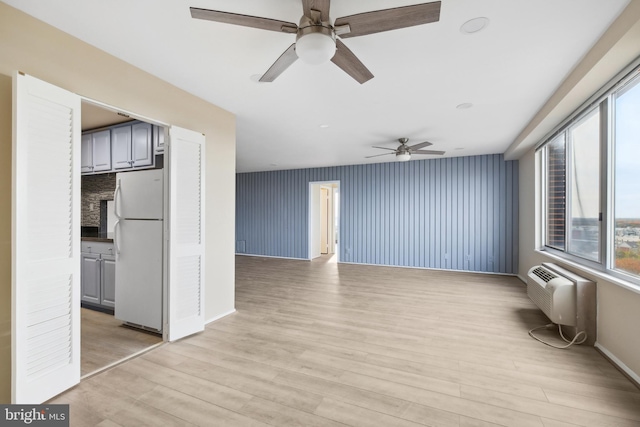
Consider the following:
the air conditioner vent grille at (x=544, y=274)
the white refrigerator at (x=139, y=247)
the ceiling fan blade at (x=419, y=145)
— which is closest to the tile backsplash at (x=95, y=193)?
the white refrigerator at (x=139, y=247)

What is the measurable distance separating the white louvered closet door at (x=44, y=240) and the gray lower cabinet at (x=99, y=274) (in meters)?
1.64

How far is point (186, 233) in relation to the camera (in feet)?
9.82

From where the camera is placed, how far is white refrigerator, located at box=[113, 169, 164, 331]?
3.04 metres

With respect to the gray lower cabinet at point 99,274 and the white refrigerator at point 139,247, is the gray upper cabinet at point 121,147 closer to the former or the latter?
the white refrigerator at point 139,247

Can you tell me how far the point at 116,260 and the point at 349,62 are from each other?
129 inches

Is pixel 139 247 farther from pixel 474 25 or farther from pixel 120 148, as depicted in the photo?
pixel 474 25

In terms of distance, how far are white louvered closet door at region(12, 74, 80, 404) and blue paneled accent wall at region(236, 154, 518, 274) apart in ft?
20.2

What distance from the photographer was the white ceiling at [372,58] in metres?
1.82

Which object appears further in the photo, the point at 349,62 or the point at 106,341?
the point at 106,341

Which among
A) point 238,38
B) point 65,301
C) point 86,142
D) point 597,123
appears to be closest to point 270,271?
point 86,142

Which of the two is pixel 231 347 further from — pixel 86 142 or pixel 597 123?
pixel 597 123

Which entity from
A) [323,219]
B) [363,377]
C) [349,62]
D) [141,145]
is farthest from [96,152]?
[323,219]

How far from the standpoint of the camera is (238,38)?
2.13 m

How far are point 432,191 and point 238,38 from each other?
18.7 ft
